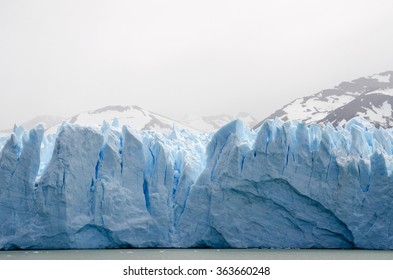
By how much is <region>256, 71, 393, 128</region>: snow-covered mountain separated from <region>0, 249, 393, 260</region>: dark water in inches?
1443

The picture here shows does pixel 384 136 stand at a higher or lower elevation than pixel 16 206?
higher

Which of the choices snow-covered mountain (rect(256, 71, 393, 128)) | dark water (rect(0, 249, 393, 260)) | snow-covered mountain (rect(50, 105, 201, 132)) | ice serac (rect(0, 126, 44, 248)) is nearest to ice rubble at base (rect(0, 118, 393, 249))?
ice serac (rect(0, 126, 44, 248))

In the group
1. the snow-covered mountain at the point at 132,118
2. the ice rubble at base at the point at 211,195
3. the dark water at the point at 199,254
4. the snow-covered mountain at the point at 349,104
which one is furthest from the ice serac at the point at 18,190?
the snow-covered mountain at the point at 132,118

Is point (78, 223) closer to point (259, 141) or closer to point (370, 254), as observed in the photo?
point (259, 141)

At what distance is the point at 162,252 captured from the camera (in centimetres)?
2159

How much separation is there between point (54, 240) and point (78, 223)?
1039 mm

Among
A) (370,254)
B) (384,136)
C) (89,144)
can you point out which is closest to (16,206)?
(89,144)

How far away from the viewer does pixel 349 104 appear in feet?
214

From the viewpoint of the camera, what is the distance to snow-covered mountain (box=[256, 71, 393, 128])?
202ft

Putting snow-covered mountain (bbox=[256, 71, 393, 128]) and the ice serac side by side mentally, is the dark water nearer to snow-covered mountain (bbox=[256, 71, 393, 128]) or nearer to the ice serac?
the ice serac

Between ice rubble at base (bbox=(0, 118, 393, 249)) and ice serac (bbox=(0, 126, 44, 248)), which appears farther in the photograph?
ice serac (bbox=(0, 126, 44, 248))

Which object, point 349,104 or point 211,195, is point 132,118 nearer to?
point 349,104

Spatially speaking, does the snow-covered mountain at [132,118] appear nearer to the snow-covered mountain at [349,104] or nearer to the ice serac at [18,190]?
the snow-covered mountain at [349,104]

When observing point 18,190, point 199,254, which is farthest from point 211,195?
point 18,190
